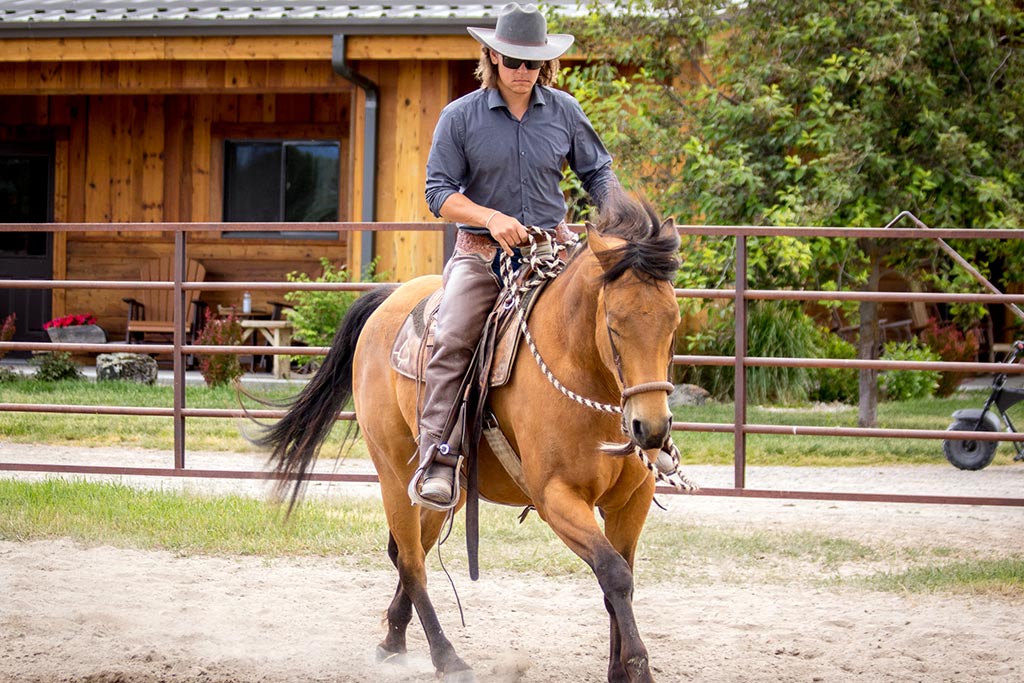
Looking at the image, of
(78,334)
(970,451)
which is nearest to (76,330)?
(78,334)

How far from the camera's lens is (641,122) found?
1102 centimetres

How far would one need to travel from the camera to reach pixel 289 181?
52.2ft

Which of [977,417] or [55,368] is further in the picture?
[55,368]

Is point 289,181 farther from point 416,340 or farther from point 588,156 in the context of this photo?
point 588,156

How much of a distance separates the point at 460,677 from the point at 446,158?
2023 mm

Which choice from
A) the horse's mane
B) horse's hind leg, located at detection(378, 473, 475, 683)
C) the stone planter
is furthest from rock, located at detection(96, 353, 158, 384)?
the horse's mane

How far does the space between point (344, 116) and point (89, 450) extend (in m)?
7.62

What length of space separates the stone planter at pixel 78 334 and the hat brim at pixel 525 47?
1139 cm

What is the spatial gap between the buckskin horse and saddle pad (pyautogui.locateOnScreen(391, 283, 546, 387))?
0.14 feet

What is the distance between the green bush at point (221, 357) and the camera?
40.0ft

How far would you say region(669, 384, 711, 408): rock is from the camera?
11.8 metres

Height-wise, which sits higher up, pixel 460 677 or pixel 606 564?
pixel 606 564

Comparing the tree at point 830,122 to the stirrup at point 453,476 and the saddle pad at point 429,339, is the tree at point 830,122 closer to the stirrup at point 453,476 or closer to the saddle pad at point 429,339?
the saddle pad at point 429,339

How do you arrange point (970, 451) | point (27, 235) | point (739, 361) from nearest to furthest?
point (739, 361)
point (970, 451)
point (27, 235)
